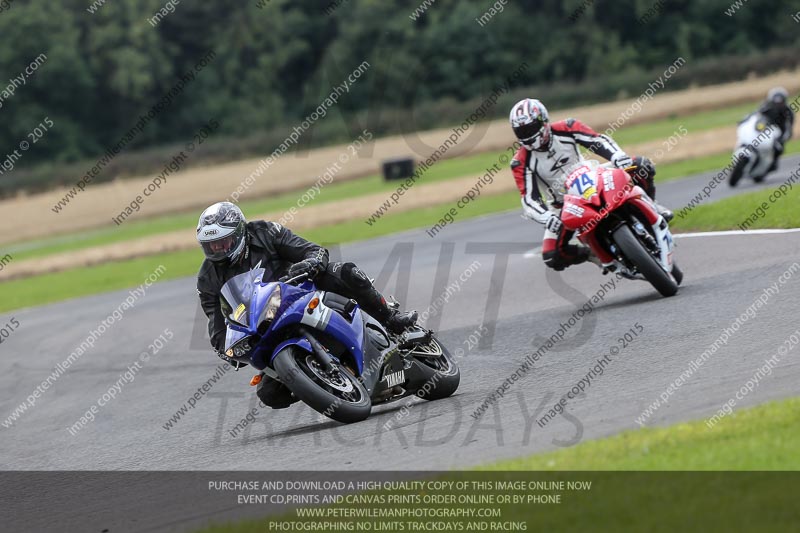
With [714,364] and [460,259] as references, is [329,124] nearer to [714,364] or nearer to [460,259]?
[460,259]

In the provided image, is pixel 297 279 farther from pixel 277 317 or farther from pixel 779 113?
pixel 779 113

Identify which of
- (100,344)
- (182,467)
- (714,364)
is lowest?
(100,344)

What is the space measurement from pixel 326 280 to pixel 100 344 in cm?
854

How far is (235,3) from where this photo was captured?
8581cm

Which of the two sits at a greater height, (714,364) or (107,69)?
(714,364)

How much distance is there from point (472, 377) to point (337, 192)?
33.6 meters

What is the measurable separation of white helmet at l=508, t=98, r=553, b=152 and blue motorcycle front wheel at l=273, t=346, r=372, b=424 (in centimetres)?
488

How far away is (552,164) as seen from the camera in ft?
43.5

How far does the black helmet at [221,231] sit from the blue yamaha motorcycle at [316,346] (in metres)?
0.25

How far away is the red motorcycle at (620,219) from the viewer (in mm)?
11406

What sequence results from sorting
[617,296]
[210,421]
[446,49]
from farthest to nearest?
[446,49]
[617,296]
[210,421]

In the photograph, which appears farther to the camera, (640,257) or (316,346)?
(640,257)

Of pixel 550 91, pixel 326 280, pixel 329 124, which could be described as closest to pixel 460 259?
pixel 326 280
